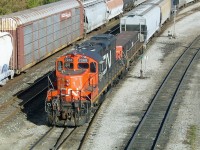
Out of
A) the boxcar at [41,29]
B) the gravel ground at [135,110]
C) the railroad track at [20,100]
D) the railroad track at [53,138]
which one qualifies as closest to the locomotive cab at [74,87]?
the railroad track at [53,138]

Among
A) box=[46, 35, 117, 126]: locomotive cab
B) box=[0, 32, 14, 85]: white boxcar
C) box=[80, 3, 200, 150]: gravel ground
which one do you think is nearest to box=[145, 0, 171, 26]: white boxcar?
box=[80, 3, 200, 150]: gravel ground

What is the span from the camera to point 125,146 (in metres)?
17.0

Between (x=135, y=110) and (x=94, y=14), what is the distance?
→ 23948 millimetres

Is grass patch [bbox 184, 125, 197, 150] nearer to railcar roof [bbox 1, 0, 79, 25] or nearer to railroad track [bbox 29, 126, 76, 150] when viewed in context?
railroad track [bbox 29, 126, 76, 150]

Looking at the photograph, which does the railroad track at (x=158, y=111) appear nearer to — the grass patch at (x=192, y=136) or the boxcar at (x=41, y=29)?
the grass patch at (x=192, y=136)

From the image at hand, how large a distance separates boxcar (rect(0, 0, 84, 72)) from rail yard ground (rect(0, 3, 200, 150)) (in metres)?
6.60

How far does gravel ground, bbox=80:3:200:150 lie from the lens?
17594mm

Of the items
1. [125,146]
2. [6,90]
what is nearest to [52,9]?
[6,90]

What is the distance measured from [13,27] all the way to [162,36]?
21.1m

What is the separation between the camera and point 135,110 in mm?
21375

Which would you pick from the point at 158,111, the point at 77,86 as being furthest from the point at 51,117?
the point at 158,111

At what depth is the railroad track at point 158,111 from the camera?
17.4 metres

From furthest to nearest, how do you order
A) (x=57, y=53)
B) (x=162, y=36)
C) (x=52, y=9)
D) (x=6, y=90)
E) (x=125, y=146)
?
(x=162, y=36) < (x=57, y=53) < (x=52, y=9) < (x=6, y=90) < (x=125, y=146)

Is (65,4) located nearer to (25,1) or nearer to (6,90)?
(6,90)
